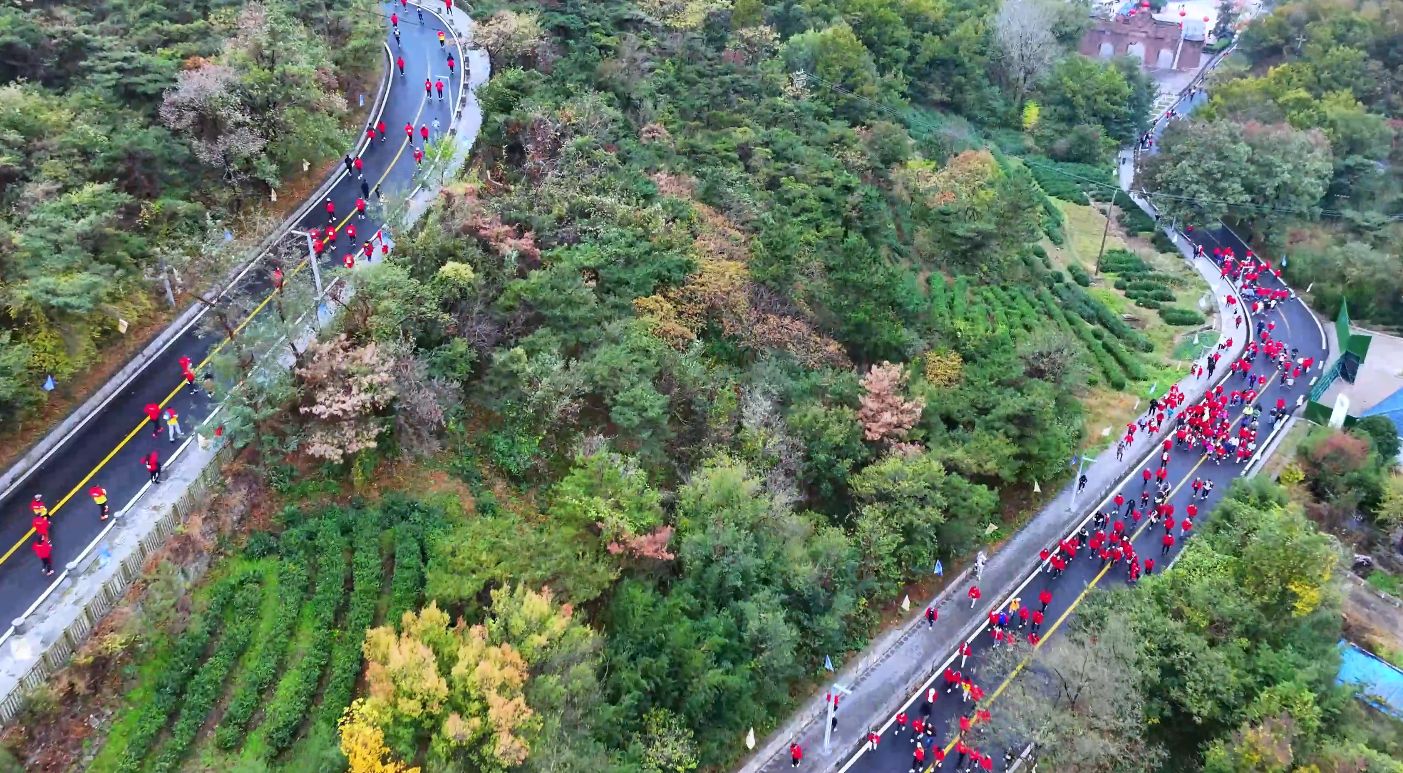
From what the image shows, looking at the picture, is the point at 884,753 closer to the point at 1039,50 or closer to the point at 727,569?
the point at 727,569

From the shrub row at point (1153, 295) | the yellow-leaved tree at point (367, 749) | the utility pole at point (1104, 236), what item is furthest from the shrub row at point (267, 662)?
the utility pole at point (1104, 236)

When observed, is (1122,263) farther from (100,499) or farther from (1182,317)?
(100,499)

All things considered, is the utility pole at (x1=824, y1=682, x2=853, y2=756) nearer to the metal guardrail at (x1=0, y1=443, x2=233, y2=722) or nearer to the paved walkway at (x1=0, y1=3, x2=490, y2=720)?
the metal guardrail at (x1=0, y1=443, x2=233, y2=722)

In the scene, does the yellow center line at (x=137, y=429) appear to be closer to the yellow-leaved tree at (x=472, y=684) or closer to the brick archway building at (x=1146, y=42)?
the yellow-leaved tree at (x=472, y=684)

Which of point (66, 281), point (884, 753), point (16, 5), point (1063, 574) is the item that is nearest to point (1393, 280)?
point (1063, 574)

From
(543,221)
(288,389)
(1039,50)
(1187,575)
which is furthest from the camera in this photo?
Result: (1039,50)

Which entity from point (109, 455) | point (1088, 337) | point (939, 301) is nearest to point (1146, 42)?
point (1088, 337)

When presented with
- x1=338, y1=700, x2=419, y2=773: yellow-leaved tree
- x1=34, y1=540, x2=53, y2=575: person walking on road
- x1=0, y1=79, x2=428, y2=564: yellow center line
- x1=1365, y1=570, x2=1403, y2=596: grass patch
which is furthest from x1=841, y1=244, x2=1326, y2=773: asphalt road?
x1=0, y1=79, x2=428, y2=564: yellow center line
